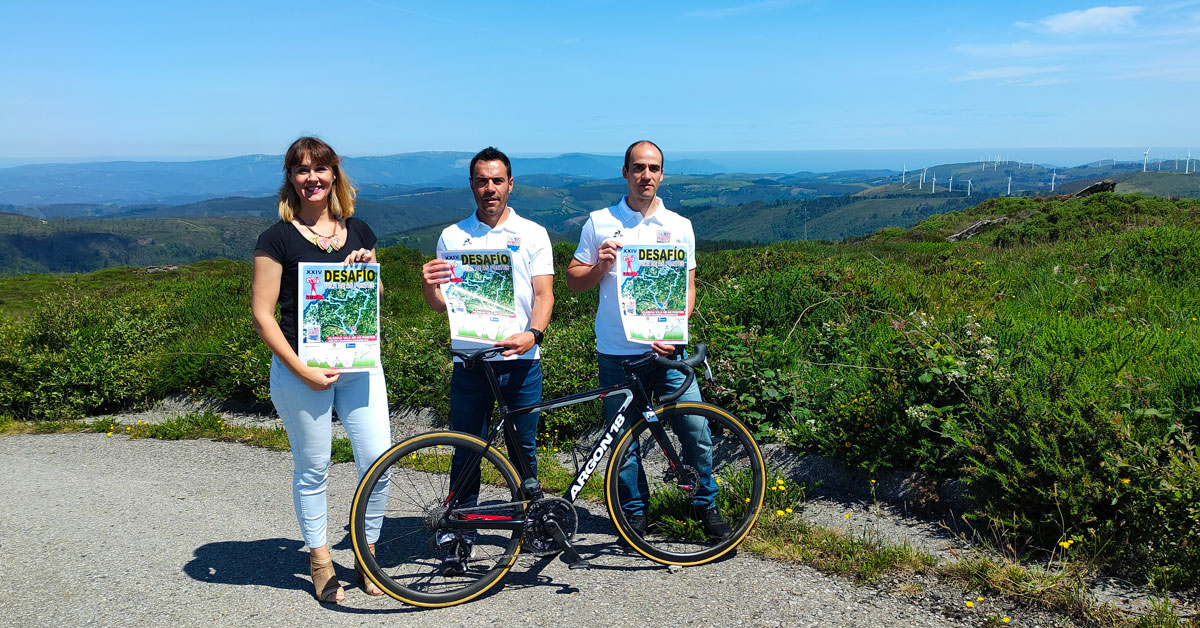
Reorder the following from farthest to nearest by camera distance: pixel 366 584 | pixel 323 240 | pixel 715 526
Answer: pixel 715 526
pixel 366 584
pixel 323 240

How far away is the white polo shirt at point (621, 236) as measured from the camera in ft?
14.1

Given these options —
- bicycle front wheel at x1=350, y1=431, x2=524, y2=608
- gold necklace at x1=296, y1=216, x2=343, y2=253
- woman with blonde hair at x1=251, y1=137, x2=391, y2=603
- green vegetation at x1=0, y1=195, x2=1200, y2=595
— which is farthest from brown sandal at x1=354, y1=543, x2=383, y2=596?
green vegetation at x1=0, y1=195, x2=1200, y2=595

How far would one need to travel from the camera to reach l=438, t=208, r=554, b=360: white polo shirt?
414 centimetres

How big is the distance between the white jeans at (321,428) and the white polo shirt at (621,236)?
4.60ft

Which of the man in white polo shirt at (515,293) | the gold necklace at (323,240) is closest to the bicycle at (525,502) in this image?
the man in white polo shirt at (515,293)

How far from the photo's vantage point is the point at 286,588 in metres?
4.20

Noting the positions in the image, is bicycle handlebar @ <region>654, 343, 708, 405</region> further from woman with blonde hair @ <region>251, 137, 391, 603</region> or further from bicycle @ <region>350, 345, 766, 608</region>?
woman with blonde hair @ <region>251, 137, 391, 603</region>

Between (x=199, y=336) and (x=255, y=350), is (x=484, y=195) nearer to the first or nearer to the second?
(x=255, y=350)

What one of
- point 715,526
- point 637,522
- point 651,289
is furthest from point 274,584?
point 651,289

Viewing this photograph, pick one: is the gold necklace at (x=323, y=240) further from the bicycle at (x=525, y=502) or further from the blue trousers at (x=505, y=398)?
the blue trousers at (x=505, y=398)

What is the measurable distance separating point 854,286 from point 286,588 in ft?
22.3

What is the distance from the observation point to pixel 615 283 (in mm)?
4297

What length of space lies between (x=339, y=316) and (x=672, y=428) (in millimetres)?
2092

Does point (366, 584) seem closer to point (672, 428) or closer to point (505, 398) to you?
point (505, 398)
